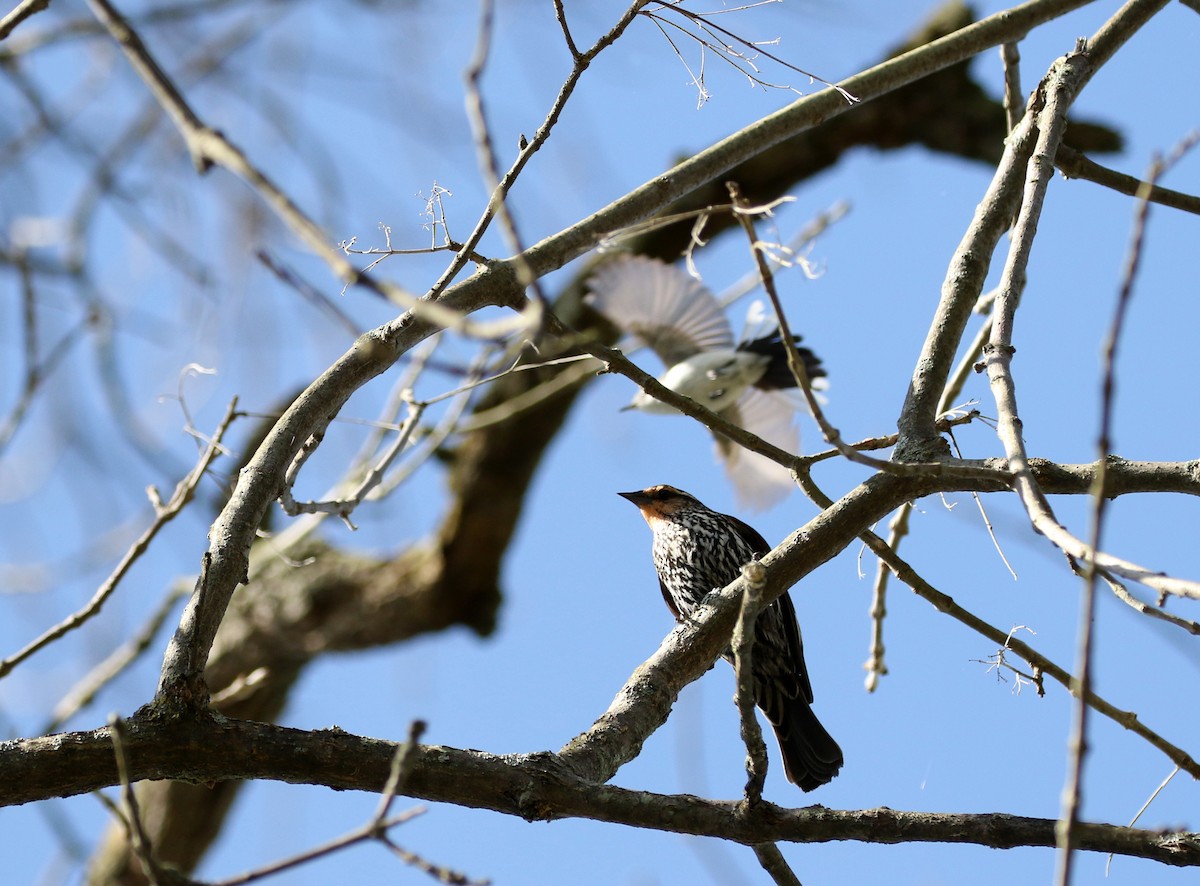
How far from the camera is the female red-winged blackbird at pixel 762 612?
3.20 metres

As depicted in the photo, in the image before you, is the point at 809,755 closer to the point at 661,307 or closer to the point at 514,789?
the point at 514,789

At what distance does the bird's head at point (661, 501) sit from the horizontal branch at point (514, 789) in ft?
7.53

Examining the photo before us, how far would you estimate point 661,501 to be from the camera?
166 inches

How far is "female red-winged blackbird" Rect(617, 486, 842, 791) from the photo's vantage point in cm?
320

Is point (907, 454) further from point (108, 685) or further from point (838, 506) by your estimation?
point (108, 685)

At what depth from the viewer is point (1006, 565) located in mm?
2328

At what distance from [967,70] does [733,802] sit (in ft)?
16.5

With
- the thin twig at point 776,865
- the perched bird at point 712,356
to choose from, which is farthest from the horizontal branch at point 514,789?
the perched bird at point 712,356

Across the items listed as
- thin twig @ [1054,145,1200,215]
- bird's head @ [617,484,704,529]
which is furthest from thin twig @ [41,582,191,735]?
thin twig @ [1054,145,1200,215]

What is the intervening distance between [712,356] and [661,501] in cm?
111

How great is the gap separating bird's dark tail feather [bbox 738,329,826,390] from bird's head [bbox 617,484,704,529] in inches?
49.2

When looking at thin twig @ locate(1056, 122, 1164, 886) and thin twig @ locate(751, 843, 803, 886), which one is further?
thin twig @ locate(751, 843, 803, 886)

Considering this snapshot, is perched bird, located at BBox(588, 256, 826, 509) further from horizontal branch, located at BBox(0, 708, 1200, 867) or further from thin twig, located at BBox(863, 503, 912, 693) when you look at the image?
horizontal branch, located at BBox(0, 708, 1200, 867)

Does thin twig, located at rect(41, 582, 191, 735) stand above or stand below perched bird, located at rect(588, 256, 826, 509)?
below
